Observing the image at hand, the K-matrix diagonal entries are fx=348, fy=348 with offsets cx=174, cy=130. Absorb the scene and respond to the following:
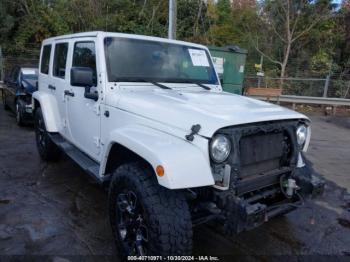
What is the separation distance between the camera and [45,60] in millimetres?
5727

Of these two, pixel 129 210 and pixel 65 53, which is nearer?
pixel 129 210

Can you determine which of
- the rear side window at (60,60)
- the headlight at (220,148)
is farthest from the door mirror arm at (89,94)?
the headlight at (220,148)

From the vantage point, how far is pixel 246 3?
72.0ft

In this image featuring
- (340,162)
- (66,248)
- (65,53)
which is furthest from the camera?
(340,162)

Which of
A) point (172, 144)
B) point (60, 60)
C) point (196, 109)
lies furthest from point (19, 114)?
point (172, 144)

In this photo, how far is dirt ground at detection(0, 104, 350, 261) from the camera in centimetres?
336

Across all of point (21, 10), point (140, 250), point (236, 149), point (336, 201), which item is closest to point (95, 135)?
point (140, 250)

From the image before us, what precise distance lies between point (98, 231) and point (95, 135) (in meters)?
1.03

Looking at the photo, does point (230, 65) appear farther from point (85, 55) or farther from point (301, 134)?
point (301, 134)

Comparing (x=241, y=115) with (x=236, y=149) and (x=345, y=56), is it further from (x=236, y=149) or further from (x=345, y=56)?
(x=345, y=56)

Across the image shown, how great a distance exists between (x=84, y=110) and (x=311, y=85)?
12652mm

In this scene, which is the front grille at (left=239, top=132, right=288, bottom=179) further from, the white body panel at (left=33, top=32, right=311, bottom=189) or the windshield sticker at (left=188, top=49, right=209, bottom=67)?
the windshield sticker at (left=188, top=49, right=209, bottom=67)

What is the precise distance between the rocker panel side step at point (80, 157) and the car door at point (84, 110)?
0.07 metres

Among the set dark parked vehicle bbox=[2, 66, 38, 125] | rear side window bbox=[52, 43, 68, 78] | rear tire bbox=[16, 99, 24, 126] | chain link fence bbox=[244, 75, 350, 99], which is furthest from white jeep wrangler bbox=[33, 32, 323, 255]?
chain link fence bbox=[244, 75, 350, 99]
